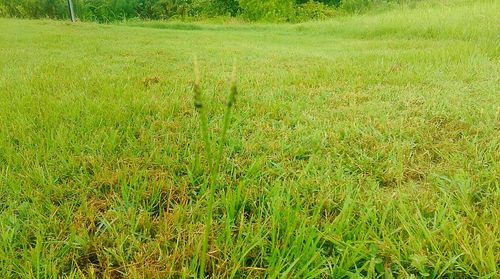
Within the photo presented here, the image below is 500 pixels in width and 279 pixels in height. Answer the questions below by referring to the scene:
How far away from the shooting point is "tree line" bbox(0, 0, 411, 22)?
21.8 metres

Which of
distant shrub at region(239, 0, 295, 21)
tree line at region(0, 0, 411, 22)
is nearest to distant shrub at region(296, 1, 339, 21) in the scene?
tree line at region(0, 0, 411, 22)

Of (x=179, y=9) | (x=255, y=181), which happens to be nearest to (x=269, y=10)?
(x=179, y=9)

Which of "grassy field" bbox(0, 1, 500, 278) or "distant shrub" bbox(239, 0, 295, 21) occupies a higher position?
"distant shrub" bbox(239, 0, 295, 21)

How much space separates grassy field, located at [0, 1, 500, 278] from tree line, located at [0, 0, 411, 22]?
15755mm

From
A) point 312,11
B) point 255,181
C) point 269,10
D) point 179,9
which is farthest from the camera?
point 179,9

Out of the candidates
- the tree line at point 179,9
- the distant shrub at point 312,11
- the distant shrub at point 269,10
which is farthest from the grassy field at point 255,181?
the distant shrub at point 312,11

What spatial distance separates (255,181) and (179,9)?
27839 millimetres

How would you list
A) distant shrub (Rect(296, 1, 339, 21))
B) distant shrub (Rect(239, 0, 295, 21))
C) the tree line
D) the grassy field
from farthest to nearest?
distant shrub (Rect(296, 1, 339, 21)) → distant shrub (Rect(239, 0, 295, 21)) → the tree line → the grassy field

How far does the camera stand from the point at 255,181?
5.06 ft

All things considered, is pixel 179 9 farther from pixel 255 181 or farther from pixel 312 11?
pixel 255 181

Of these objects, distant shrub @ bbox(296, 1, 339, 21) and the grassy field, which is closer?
the grassy field

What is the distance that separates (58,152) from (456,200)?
69.1 inches

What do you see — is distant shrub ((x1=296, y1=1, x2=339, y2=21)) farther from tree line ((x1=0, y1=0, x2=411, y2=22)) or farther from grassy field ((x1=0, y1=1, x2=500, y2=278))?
grassy field ((x1=0, y1=1, x2=500, y2=278))

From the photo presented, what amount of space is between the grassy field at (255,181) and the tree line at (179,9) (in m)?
15.8
